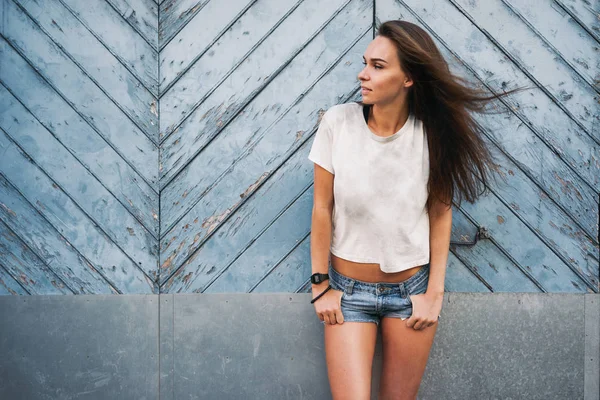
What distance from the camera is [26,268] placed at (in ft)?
8.53

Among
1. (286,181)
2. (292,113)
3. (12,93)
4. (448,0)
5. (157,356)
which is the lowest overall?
(157,356)

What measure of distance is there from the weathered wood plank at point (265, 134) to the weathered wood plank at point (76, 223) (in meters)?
0.20

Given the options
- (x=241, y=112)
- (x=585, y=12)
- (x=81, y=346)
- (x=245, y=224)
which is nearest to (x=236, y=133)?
(x=241, y=112)

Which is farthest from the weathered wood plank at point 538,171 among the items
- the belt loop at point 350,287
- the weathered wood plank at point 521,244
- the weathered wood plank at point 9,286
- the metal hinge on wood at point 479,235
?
the weathered wood plank at point 9,286

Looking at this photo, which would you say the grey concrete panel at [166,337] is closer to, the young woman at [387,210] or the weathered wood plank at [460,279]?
the young woman at [387,210]

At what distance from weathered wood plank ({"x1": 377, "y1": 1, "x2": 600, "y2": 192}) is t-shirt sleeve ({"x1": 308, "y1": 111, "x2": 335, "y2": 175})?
2.40 feet

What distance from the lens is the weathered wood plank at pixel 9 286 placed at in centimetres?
260

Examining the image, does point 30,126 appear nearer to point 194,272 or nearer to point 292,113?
point 194,272

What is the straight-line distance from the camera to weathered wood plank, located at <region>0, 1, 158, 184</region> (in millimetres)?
2537

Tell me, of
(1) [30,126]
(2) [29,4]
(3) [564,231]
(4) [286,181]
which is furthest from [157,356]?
(3) [564,231]

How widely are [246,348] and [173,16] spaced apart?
5.20 feet

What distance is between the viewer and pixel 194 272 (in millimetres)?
2561

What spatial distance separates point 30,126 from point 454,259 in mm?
2081

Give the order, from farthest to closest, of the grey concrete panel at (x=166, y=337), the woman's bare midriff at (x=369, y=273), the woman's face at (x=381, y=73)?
the grey concrete panel at (x=166, y=337)
the woman's bare midriff at (x=369, y=273)
the woman's face at (x=381, y=73)
